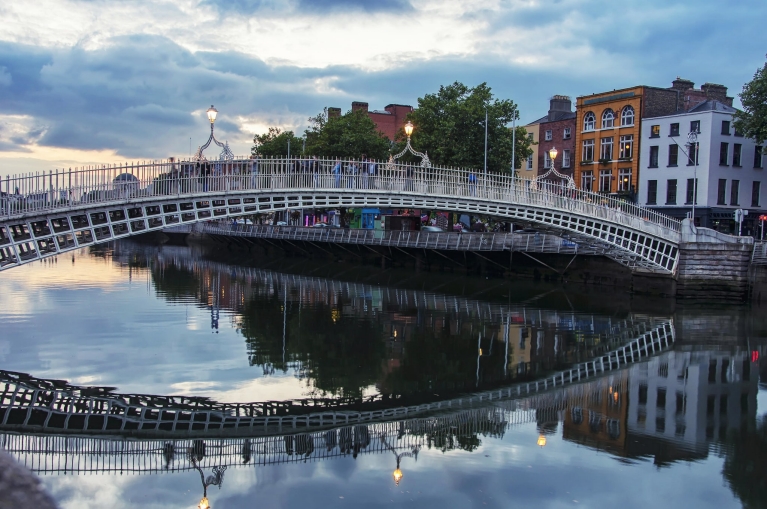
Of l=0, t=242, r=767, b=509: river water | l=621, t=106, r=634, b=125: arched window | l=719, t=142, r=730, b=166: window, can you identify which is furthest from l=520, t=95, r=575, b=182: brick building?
l=0, t=242, r=767, b=509: river water

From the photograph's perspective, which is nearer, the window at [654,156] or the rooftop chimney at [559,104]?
the window at [654,156]

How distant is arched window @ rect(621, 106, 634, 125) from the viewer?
155 ft

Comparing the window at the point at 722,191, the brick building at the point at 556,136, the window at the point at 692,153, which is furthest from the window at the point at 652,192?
the brick building at the point at 556,136

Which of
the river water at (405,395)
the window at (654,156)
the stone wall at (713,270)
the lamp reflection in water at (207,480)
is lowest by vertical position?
the river water at (405,395)

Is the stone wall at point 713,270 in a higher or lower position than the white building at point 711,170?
lower

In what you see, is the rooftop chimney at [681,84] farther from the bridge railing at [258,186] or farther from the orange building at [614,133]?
the bridge railing at [258,186]

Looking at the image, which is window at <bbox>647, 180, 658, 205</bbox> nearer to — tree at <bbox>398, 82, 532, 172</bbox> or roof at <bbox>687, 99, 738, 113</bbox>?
roof at <bbox>687, 99, 738, 113</bbox>

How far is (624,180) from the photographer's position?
4800cm

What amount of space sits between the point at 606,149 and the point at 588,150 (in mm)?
1454

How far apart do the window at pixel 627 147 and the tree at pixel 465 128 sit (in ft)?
21.0

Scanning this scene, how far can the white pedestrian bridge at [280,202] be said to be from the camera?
1934 centimetres

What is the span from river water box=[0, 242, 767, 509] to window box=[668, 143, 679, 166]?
17423 mm

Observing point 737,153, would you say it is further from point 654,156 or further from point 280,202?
point 280,202

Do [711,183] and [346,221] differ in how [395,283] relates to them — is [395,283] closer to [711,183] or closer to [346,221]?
[711,183]
